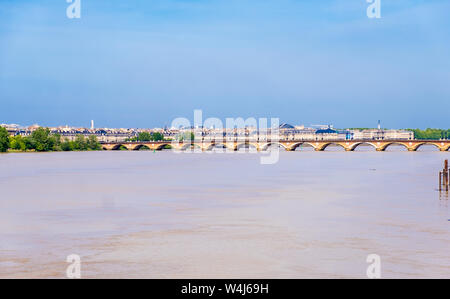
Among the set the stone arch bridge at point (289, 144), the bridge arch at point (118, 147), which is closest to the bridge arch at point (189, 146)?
the stone arch bridge at point (289, 144)

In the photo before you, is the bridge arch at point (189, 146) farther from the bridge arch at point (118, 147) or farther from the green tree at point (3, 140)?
the green tree at point (3, 140)

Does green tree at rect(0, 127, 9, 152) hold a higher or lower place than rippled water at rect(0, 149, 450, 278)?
higher

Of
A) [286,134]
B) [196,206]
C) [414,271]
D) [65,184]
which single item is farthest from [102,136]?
[414,271]

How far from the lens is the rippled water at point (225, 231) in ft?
39.4

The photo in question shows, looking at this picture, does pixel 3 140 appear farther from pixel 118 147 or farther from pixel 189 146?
pixel 189 146

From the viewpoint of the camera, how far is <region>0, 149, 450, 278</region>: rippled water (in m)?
12.0

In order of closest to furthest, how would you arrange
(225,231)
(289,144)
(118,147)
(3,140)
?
(225,231), (3,140), (289,144), (118,147)

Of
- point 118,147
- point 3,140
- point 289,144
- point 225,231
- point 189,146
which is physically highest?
point 3,140

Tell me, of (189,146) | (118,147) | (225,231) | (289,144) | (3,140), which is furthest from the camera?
(189,146)

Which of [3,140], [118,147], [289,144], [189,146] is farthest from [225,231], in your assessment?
[189,146]

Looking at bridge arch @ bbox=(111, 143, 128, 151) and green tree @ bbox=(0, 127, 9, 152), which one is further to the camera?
bridge arch @ bbox=(111, 143, 128, 151)

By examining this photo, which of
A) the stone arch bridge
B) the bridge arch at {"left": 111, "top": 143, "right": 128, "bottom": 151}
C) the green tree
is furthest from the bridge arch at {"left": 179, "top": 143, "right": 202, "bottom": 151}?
the green tree

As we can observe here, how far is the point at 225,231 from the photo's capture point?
16.5m

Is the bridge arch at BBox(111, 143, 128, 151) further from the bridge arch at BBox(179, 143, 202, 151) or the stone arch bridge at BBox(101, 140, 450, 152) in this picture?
the bridge arch at BBox(179, 143, 202, 151)
